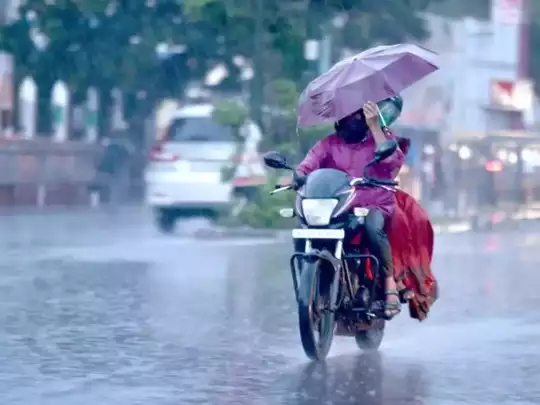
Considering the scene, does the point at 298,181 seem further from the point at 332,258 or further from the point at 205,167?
the point at 205,167

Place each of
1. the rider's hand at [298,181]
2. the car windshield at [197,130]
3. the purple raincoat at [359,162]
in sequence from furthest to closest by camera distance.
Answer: the car windshield at [197,130], the purple raincoat at [359,162], the rider's hand at [298,181]

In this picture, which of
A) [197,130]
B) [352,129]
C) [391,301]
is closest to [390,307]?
[391,301]

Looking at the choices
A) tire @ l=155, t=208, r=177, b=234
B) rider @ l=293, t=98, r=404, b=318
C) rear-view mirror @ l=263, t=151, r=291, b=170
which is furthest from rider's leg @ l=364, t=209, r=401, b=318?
tire @ l=155, t=208, r=177, b=234

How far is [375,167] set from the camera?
1091cm

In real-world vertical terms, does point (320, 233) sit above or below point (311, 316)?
above

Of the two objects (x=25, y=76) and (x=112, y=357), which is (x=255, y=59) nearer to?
(x=25, y=76)

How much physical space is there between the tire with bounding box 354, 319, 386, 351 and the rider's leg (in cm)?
50

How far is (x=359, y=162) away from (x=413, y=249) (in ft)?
2.15

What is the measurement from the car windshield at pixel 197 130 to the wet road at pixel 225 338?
15.6ft

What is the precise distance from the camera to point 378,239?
10711 millimetres

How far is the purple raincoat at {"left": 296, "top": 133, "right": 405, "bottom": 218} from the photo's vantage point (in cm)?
1084

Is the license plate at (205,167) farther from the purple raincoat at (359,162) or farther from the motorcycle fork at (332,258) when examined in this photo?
the motorcycle fork at (332,258)

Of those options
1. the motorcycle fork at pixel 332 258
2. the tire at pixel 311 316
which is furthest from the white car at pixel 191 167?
the motorcycle fork at pixel 332 258

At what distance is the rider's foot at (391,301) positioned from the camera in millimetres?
10797
